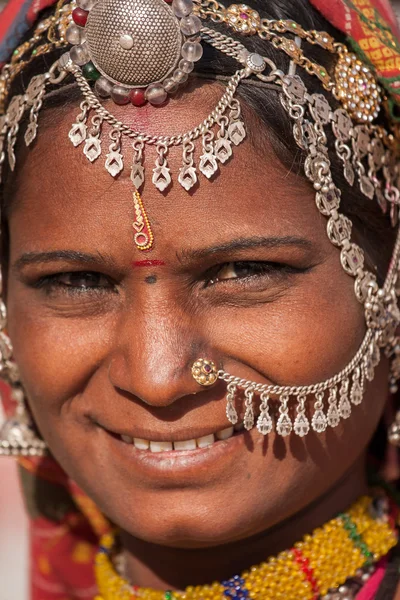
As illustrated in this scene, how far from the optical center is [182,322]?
1982mm

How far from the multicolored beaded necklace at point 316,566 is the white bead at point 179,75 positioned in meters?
1.09

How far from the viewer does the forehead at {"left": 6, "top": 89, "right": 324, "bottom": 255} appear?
194cm

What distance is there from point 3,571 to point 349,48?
3.45 meters

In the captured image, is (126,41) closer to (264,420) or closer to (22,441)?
(264,420)

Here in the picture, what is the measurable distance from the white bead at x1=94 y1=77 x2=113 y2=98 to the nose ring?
1.90ft

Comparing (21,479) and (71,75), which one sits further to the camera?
(21,479)

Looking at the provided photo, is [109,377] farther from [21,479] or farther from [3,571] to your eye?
[3,571]

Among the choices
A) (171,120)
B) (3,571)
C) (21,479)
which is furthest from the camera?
(3,571)

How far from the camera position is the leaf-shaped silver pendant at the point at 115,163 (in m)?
1.95

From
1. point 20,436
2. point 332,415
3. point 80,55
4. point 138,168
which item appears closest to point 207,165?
point 138,168

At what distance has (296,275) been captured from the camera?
6.73 ft

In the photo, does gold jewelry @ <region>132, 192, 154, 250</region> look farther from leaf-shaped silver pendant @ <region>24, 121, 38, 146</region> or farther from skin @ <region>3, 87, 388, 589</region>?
leaf-shaped silver pendant @ <region>24, 121, 38, 146</region>

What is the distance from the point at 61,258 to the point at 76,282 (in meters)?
0.10

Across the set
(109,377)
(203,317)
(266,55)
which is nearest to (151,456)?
(109,377)
